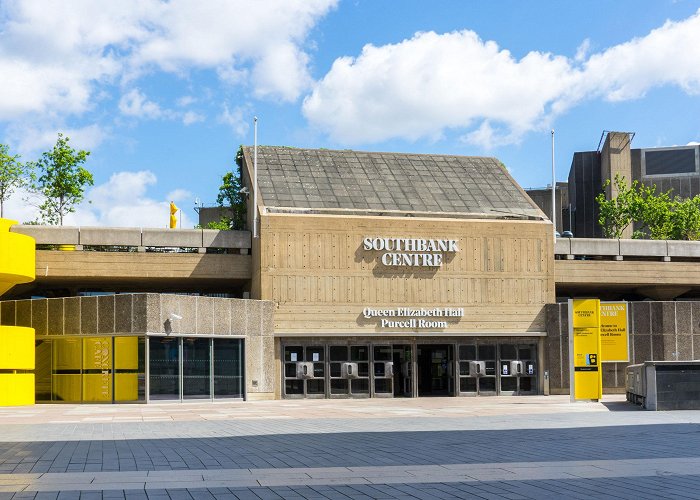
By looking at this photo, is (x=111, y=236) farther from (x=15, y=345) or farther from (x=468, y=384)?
(x=468, y=384)

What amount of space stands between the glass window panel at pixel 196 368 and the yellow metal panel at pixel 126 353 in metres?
1.85

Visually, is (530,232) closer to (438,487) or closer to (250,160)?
(250,160)

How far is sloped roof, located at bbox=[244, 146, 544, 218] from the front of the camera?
44781 mm

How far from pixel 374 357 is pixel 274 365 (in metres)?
4.57

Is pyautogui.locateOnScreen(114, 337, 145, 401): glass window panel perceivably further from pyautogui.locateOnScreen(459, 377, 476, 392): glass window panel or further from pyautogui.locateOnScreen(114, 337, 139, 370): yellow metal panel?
pyautogui.locateOnScreen(459, 377, 476, 392): glass window panel

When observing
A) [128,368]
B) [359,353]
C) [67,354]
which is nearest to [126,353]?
[128,368]

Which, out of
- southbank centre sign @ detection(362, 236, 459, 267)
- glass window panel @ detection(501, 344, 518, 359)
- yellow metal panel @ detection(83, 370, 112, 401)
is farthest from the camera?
glass window panel @ detection(501, 344, 518, 359)

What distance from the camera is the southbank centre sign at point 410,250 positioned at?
138 ft

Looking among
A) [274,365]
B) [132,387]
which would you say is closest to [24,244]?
[132,387]

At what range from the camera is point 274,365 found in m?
40.5

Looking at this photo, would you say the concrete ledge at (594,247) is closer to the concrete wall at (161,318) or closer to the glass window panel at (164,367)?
the concrete wall at (161,318)

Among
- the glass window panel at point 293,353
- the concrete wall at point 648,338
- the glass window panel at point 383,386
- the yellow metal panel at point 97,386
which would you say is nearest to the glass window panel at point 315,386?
the glass window panel at point 293,353

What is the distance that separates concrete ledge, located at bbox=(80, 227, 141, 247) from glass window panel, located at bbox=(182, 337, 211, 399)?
810 cm

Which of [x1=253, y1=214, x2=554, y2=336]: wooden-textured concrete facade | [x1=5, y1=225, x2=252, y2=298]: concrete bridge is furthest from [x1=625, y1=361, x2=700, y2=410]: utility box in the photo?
[x1=5, y1=225, x2=252, y2=298]: concrete bridge
